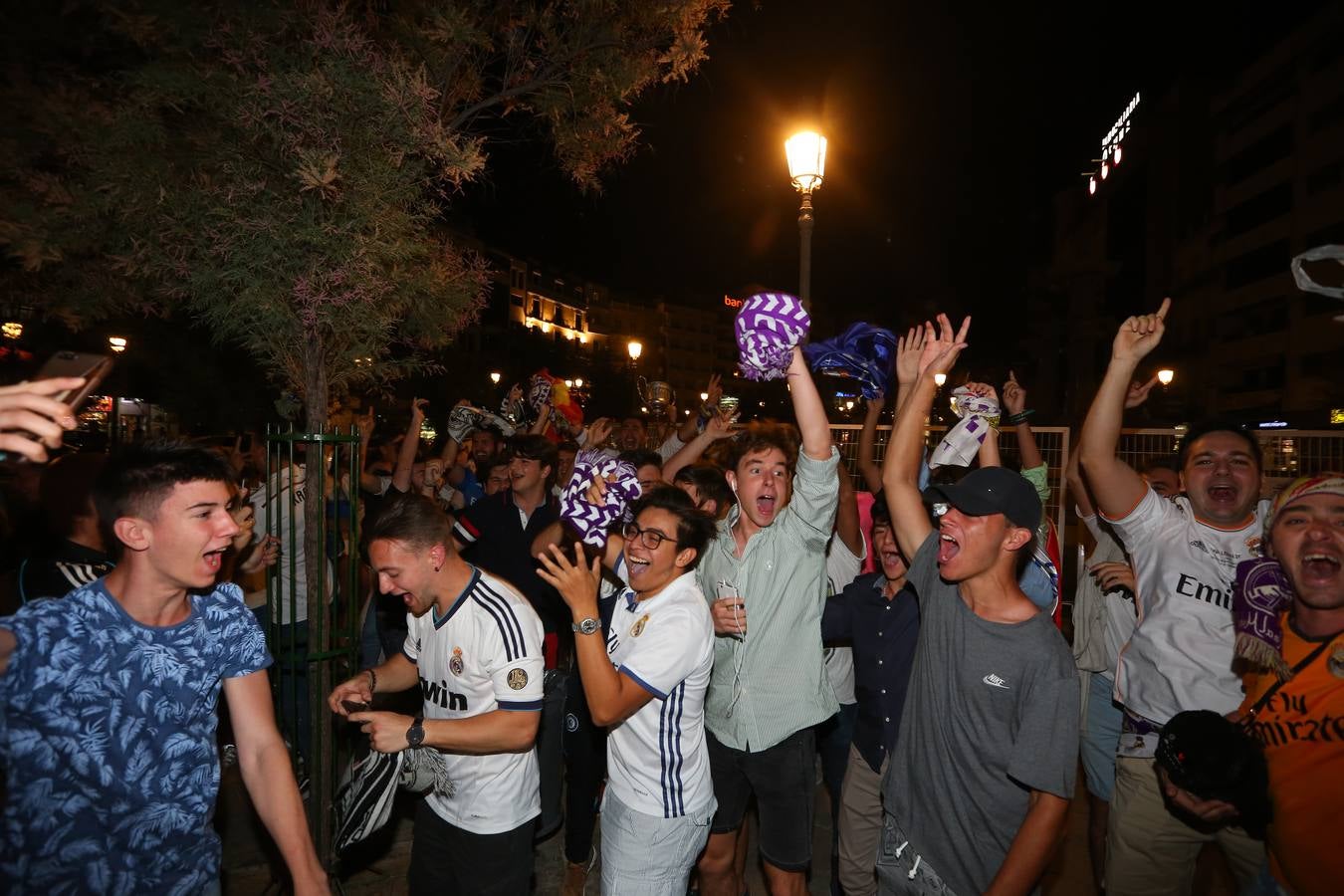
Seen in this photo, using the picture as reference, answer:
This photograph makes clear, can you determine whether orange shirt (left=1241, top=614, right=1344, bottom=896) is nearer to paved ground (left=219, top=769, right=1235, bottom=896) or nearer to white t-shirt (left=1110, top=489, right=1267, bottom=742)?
white t-shirt (left=1110, top=489, right=1267, bottom=742)

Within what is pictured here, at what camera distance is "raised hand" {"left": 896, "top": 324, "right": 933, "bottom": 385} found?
3.47 meters

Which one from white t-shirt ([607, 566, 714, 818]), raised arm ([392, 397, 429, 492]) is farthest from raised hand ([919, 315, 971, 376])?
raised arm ([392, 397, 429, 492])

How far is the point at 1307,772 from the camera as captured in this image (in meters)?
2.31

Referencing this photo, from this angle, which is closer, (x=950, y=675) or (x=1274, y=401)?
(x=950, y=675)

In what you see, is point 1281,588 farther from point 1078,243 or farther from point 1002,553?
point 1078,243

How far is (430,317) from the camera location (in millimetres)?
4289

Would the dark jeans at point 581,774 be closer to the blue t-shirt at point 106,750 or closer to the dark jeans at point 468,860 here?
the dark jeans at point 468,860

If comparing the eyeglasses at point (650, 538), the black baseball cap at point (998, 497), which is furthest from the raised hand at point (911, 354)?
the eyeglasses at point (650, 538)

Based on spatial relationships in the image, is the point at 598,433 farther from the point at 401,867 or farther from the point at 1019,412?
the point at 401,867

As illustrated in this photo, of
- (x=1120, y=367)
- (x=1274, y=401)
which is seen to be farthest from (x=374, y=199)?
(x=1274, y=401)

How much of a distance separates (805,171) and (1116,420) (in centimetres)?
427

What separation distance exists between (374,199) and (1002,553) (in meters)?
3.29

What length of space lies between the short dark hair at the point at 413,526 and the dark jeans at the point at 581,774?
1.72 meters

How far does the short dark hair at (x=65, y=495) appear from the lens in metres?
3.80
